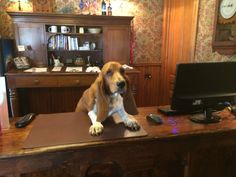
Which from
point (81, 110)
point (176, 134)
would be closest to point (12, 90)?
point (81, 110)

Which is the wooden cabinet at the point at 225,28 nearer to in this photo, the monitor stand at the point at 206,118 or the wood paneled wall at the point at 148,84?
the monitor stand at the point at 206,118

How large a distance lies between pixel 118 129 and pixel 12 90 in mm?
2263

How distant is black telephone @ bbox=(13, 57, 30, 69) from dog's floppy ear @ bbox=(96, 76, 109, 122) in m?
2.43

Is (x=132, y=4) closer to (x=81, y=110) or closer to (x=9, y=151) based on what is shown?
(x=81, y=110)

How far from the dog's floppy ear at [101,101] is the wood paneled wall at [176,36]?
1970mm

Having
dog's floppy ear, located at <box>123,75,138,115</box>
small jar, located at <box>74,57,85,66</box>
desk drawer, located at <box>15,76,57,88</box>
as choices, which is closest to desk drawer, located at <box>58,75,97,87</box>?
desk drawer, located at <box>15,76,57,88</box>

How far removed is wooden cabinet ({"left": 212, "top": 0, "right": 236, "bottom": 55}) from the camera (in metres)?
2.20

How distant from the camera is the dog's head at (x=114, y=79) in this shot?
1.20 metres

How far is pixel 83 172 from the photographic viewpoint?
1.18m

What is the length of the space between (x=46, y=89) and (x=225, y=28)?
2.77 m

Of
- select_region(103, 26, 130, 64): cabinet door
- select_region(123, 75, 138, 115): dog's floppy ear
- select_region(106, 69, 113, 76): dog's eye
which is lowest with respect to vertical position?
select_region(123, 75, 138, 115): dog's floppy ear

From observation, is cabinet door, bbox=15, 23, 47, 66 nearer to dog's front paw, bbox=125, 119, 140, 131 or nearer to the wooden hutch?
the wooden hutch

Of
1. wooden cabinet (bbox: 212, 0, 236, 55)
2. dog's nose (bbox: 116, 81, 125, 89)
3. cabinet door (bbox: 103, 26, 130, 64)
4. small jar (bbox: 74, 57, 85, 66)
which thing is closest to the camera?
dog's nose (bbox: 116, 81, 125, 89)

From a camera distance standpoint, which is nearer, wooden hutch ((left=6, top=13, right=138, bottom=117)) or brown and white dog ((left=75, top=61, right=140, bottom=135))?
brown and white dog ((left=75, top=61, right=140, bottom=135))
